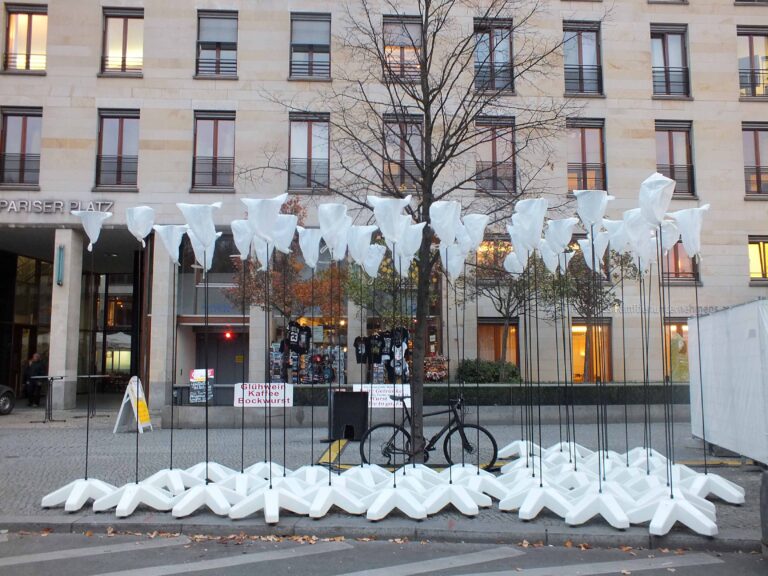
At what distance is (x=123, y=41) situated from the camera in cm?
2277

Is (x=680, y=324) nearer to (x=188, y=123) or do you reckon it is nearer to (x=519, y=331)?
(x=519, y=331)

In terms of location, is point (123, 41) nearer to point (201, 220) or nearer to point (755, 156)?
point (201, 220)

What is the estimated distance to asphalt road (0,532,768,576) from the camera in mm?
5973

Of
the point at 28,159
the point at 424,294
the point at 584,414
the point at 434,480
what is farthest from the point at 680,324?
the point at 28,159

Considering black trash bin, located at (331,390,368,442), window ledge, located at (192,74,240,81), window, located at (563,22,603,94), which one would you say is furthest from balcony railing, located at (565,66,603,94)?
black trash bin, located at (331,390,368,442)

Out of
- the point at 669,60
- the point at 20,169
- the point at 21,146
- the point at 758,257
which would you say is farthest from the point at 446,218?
the point at 669,60

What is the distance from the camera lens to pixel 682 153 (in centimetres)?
2377

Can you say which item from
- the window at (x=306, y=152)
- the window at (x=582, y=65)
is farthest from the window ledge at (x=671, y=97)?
the window at (x=306, y=152)

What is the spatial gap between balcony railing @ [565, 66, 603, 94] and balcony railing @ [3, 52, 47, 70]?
1864 cm

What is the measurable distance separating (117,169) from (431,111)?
437 inches

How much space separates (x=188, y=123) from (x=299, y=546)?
18.8 m

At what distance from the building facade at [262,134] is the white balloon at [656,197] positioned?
13.4 meters

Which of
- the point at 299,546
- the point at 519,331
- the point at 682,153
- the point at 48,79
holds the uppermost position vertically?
the point at 48,79

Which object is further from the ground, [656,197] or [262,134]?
[262,134]
